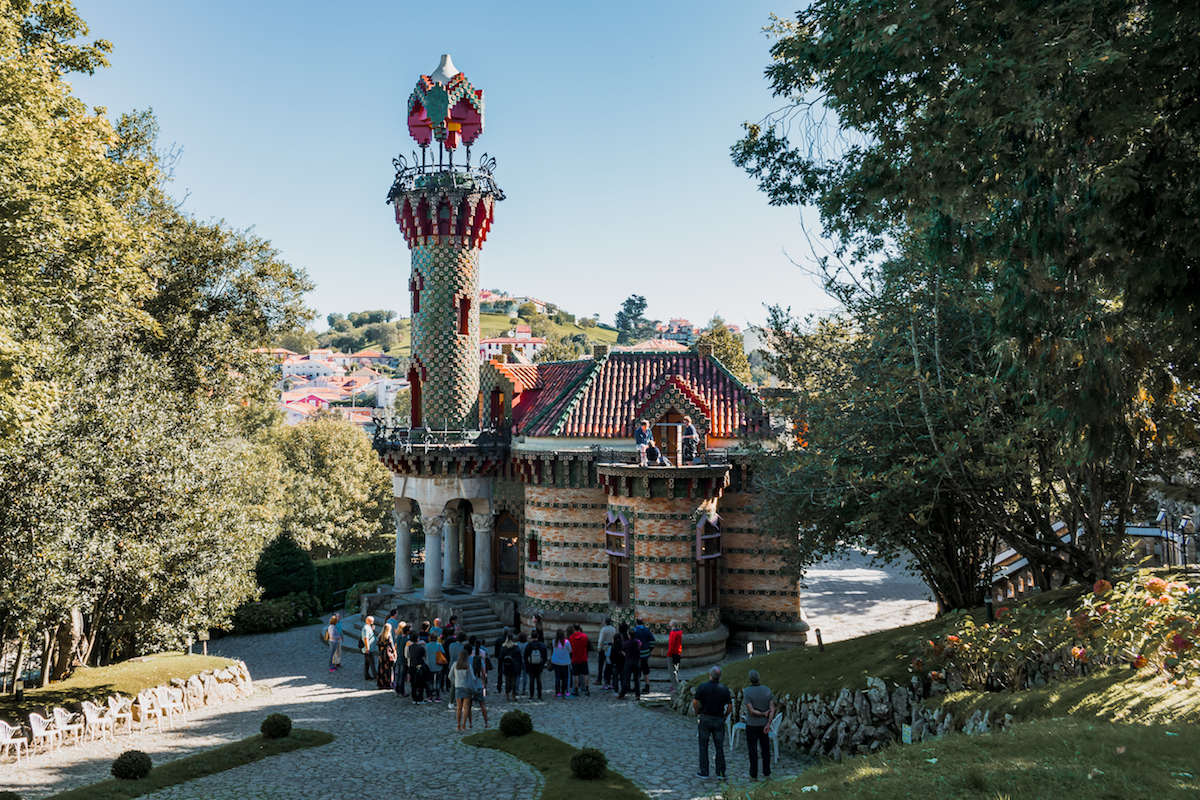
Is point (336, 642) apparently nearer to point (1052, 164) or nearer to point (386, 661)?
point (386, 661)

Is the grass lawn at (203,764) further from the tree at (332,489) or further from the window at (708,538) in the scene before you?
the tree at (332,489)

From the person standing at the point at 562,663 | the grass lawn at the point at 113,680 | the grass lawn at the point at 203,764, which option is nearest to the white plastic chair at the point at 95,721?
the grass lawn at the point at 113,680

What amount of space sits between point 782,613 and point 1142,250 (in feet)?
60.6

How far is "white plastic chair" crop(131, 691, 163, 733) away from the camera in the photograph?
57.1 feet

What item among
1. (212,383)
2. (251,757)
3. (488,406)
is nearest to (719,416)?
(488,406)

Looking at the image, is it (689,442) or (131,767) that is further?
(689,442)

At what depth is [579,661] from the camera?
19000 mm

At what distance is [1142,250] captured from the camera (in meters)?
7.36

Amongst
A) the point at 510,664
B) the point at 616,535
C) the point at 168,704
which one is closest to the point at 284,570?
the point at 168,704

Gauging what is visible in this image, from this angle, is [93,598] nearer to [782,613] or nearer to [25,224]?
[25,224]

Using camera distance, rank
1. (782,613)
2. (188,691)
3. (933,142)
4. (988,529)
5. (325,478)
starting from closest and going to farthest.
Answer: (933,142) → (988,529) → (188,691) → (782,613) → (325,478)

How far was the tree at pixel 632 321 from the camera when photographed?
18325 cm

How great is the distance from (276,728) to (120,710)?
4625mm

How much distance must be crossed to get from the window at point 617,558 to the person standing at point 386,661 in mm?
6706
